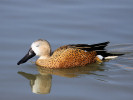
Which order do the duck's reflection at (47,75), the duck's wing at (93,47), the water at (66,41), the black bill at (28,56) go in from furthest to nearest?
the duck's wing at (93,47), the black bill at (28,56), the duck's reflection at (47,75), the water at (66,41)

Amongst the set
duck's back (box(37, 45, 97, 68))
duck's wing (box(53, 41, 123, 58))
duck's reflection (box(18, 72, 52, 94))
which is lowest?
duck's reflection (box(18, 72, 52, 94))

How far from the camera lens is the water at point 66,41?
7426 millimetres

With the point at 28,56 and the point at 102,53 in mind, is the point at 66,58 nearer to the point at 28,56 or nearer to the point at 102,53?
the point at 28,56

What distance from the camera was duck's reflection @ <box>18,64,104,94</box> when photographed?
7742 mm

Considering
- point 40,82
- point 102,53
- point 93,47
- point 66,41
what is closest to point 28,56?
point 40,82

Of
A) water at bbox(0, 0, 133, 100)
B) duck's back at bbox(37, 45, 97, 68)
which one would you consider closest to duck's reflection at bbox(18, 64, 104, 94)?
water at bbox(0, 0, 133, 100)

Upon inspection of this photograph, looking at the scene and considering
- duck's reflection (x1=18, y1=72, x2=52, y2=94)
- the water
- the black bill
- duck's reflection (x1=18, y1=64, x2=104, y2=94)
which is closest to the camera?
the water

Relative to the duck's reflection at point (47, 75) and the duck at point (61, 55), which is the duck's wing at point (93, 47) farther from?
the duck's reflection at point (47, 75)

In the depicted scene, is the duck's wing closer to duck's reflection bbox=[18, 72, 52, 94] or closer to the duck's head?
the duck's head

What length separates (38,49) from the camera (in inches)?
352

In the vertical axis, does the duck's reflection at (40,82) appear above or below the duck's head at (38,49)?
below

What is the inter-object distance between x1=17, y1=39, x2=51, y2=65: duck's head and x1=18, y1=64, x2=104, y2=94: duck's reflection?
0.36m

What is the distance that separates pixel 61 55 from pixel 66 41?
1.12 m

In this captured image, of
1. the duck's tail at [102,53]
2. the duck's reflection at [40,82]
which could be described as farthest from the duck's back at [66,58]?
the duck's reflection at [40,82]
